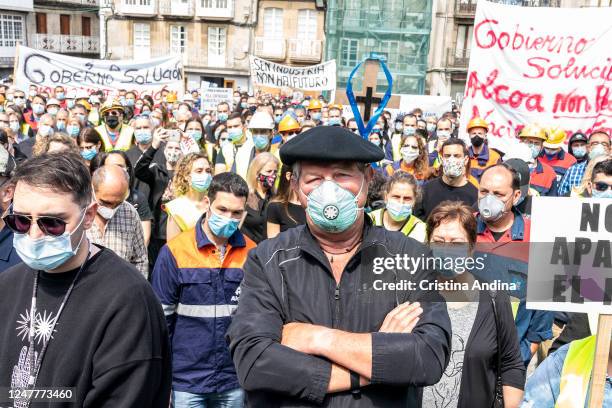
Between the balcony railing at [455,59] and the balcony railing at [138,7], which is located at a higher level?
the balcony railing at [138,7]

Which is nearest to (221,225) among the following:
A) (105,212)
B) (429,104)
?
(105,212)

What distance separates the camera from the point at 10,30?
3869 centimetres

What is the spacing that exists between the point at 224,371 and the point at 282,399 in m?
1.56

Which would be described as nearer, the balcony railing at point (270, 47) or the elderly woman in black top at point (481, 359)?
the elderly woman in black top at point (481, 359)

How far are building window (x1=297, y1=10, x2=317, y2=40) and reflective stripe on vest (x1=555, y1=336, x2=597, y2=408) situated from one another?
38160 millimetres

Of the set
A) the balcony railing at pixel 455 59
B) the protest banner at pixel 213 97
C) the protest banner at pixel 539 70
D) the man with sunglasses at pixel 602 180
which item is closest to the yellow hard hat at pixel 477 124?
the protest banner at pixel 539 70

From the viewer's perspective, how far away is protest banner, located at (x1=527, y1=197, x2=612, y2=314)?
1989 mm

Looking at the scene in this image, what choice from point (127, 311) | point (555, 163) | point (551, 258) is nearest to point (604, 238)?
point (551, 258)

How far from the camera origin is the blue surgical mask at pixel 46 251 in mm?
1930

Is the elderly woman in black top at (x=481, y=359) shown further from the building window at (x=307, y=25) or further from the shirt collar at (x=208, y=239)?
the building window at (x=307, y=25)

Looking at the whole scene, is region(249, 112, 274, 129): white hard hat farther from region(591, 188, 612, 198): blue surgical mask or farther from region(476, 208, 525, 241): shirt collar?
region(591, 188, 612, 198): blue surgical mask

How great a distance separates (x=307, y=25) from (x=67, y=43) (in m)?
16.6

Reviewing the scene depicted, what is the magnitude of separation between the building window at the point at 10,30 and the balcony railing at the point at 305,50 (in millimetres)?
16729

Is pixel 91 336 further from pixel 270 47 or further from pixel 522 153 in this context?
pixel 270 47
